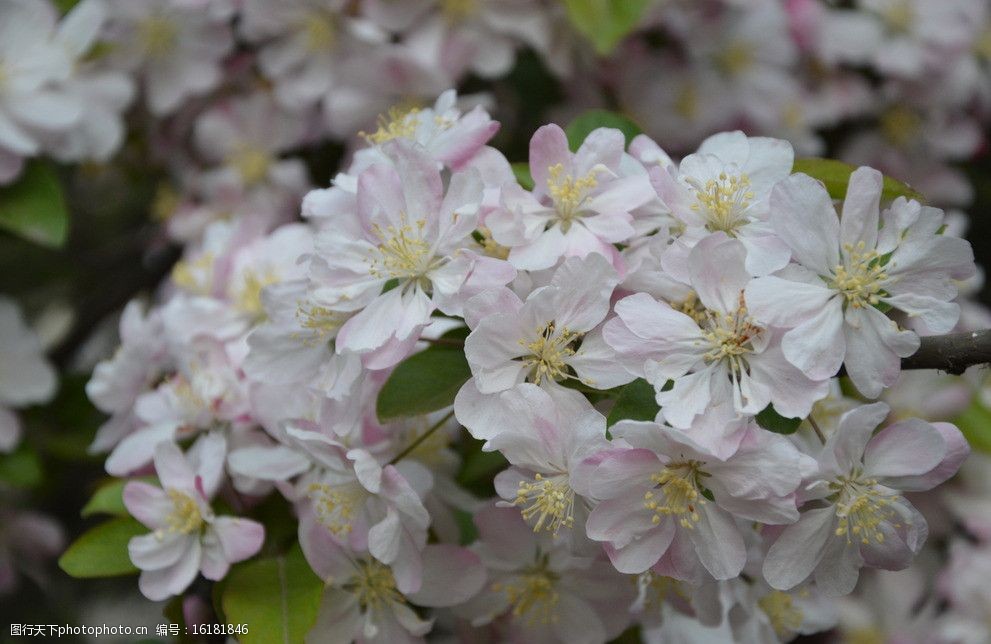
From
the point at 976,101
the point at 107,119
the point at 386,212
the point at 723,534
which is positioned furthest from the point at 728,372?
the point at 976,101

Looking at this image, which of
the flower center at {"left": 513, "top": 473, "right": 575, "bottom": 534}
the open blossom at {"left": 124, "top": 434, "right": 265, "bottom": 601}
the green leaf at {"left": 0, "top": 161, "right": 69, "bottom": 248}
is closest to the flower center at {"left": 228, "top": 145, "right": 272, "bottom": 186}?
the green leaf at {"left": 0, "top": 161, "right": 69, "bottom": 248}

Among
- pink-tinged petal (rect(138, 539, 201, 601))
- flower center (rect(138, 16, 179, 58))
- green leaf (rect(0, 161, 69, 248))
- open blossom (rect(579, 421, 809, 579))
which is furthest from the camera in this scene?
flower center (rect(138, 16, 179, 58))

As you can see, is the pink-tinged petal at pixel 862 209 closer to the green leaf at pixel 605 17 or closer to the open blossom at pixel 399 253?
the open blossom at pixel 399 253

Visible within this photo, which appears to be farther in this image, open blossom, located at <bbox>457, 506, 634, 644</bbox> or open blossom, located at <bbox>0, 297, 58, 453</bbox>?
open blossom, located at <bbox>0, 297, 58, 453</bbox>

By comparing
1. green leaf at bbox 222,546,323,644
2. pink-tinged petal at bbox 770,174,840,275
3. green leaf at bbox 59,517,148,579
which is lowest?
green leaf at bbox 59,517,148,579

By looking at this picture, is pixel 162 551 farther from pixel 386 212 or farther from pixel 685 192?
pixel 685 192

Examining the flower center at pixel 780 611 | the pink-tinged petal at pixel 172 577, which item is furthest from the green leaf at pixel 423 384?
the flower center at pixel 780 611

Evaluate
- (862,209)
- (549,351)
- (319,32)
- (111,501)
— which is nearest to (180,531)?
(111,501)

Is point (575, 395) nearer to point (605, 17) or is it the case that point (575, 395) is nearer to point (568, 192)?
point (568, 192)

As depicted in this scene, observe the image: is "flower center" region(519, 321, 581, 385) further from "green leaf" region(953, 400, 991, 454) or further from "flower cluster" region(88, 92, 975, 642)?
"green leaf" region(953, 400, 991, 454)
